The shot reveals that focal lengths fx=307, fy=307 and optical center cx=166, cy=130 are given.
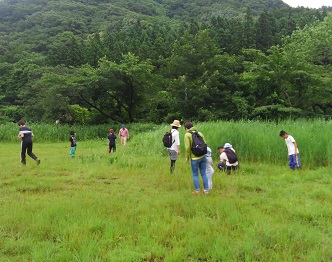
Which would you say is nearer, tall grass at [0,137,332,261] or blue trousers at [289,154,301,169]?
tall grass at [0,137,332,261]

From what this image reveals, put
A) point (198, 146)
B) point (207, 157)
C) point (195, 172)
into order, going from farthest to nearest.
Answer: point (207, 157), point (195, 172), point (198, 146)

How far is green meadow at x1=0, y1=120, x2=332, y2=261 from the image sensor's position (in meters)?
3.99

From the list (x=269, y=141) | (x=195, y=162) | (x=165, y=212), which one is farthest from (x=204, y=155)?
(x=269, y=141)

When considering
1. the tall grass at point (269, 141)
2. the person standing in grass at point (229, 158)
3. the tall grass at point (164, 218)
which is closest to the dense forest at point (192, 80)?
the tall grass at point (269, 141)

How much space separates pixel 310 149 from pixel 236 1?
359 ft

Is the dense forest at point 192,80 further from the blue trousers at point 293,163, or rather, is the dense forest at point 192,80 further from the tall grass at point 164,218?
the tall grass at point 164,218

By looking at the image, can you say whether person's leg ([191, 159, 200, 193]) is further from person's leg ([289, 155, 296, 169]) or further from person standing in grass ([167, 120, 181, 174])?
person's leg ([289, 155, 296, 169])

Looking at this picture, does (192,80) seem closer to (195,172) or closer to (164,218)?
(195,172)

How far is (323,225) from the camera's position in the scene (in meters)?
4.86

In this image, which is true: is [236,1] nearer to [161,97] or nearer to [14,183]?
[161,97]

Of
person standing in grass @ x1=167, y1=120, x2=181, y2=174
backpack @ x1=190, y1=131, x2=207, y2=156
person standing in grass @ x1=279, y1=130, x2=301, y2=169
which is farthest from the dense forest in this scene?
backpack @ x1=190, y1=131, x2=207, y2=156

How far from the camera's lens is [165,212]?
544 cm

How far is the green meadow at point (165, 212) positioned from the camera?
3994 mm

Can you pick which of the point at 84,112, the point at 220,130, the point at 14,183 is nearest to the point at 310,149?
the point at 220,130
